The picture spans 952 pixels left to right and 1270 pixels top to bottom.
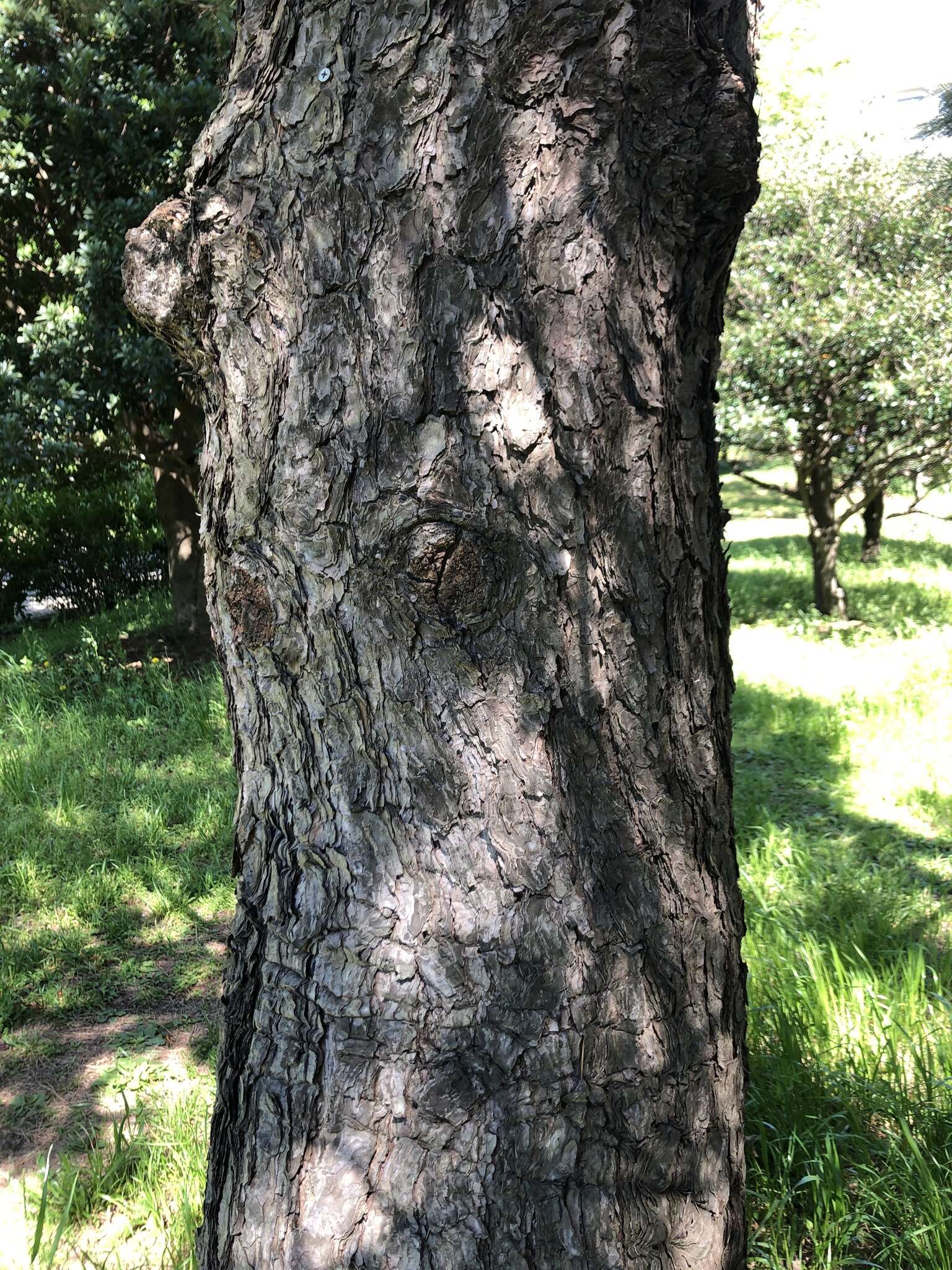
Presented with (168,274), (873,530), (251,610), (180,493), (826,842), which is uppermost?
(168,274)

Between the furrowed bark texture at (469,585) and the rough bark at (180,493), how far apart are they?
5.55 meters

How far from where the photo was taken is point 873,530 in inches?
421

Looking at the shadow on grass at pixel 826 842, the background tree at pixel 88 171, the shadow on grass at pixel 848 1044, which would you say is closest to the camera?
the shadow on grass at pixel 848 1044

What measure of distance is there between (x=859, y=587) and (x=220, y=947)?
7562 mm

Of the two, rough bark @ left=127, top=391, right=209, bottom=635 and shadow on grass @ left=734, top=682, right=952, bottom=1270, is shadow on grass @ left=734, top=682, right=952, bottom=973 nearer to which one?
shadow on grass @ left=734, top=682, right=952, bottom=1270

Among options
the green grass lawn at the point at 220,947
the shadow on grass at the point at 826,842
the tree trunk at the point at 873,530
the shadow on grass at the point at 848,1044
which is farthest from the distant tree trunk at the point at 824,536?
the shadow on grass at the point at 848,1044

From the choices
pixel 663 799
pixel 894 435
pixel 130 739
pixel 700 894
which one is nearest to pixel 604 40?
pixel 663 799

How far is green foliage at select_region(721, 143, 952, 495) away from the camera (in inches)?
306

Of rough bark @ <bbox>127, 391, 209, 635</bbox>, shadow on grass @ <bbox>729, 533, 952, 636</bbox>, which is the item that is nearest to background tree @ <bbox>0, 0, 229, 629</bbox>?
rough bark @ <bbox>127, 391, 209, 635</bbox>

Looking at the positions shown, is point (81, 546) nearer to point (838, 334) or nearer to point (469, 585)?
point (838, 334)

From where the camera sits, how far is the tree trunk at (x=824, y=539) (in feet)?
27.6

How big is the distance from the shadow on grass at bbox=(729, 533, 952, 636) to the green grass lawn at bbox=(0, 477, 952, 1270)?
1.00 metres

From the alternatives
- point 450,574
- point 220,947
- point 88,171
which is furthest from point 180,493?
point 450,574

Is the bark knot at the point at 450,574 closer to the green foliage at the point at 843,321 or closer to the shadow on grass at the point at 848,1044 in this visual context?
the shadow on grass at the point at 848,1044
